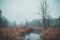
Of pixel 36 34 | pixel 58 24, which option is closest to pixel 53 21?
pixel 58 24

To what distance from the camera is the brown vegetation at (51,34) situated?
256 cm

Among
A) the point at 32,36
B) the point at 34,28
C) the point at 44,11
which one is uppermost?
the point at 44,11

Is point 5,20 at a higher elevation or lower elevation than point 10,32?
higher

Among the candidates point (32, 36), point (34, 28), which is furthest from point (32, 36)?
point (34, 28)

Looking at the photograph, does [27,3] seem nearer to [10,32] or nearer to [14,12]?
[14,12]

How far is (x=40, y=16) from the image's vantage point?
2.61m

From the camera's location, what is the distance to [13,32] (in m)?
2.57

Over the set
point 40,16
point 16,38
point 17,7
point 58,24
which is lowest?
point 16,38

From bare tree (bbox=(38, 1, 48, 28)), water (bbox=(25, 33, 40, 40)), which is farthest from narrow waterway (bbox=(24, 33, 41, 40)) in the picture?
bare tree (bbox=(38, 1, 48, 28))

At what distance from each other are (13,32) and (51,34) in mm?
751

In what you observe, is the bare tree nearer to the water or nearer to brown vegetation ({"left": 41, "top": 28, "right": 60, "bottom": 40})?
brown vegetation ({"left": 41, "top": 28, "right": 60, "bottom": 40})

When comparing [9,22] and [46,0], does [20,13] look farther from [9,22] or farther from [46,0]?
[46,0]

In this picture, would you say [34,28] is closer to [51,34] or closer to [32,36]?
[32,36]

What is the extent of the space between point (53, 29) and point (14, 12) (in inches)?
33.4
